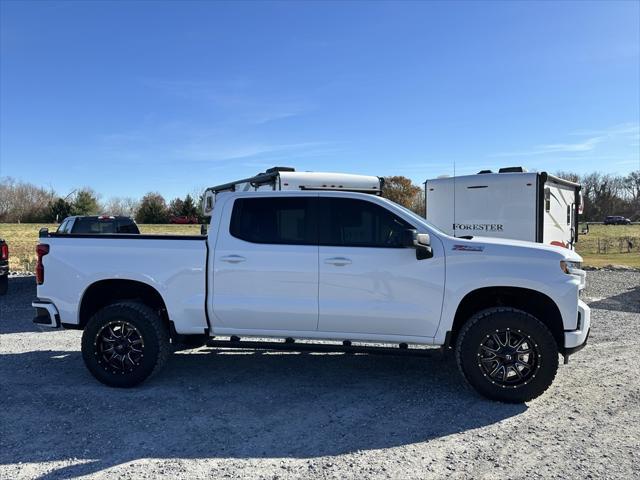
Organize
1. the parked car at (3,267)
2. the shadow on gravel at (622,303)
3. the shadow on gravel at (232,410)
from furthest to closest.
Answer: the shadow on gravel at (622,303), the parked car at (3,267), the shadow on gravel at (232,410)

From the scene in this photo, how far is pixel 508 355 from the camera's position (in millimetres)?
4633

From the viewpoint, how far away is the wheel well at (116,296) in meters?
5.27

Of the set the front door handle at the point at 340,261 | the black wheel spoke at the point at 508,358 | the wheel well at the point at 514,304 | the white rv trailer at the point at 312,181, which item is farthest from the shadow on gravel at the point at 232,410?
the white rv trailer at the point at 312,181

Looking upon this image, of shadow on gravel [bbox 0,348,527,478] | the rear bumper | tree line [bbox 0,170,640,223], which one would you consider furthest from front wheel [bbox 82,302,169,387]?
→ tree line [bbox 0,170,640,223]

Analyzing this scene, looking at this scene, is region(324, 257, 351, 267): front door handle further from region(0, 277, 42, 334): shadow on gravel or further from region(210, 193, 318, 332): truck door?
region(0, 277, 42, 334): shadow on gravel

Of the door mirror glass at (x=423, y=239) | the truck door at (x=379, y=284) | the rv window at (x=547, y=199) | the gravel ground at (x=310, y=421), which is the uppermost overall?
the rv window at (x=547, y=199)

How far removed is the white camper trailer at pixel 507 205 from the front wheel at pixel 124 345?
22.0 ft

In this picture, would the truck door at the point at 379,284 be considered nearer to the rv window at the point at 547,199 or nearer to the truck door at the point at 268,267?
the truck door at the point at 268,267

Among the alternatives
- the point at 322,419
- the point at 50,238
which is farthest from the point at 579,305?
the point at 50,238

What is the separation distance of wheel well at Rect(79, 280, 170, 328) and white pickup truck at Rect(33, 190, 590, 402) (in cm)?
2

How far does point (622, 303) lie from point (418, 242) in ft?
25.2

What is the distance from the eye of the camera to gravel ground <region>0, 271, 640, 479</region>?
3512 mm

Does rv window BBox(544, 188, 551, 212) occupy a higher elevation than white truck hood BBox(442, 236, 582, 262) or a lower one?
higher

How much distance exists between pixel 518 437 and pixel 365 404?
135 cm
